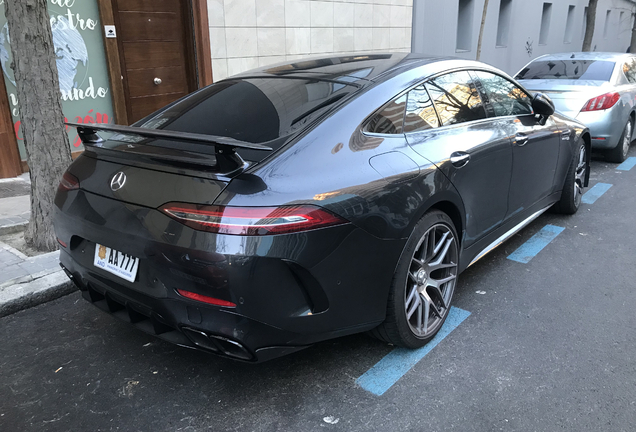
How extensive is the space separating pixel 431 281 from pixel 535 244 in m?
1.97

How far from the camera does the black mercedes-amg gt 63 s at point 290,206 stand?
2113 millimetres

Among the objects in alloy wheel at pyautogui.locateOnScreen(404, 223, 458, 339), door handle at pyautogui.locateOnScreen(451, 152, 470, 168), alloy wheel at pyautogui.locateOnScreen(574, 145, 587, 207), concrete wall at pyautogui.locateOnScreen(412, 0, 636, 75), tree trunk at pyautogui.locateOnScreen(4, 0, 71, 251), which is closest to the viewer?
alloy wheel at pyautogui.locateOnScreen(404, 223, 458, 339)

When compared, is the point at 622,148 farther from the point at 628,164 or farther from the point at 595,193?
the point at 595,193

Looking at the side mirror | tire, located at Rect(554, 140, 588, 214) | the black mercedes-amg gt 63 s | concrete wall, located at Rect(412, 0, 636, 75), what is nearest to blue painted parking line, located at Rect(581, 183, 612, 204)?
tire, located at Rect(554, 140, 588, 214)

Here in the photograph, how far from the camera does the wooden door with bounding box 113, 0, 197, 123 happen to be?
7141 mm

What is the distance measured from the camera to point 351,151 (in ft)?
7.97

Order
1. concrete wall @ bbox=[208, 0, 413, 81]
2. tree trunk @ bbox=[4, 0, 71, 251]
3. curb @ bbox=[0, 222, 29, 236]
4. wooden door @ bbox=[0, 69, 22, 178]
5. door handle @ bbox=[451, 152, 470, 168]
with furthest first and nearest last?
concrete wall @ bbox=[208, 0, 413, 81] < wooden door @ bbox=[0, 69, 22, 178] < curb @ bbox=[0, 222, 29, 236] < tree trunk @ bbox=[4, 0, 71, 251] < door handle @ bbox=[451, 152, 470, 168]

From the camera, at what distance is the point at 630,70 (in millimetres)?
7664

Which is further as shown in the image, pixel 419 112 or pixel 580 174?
pixel 580 174

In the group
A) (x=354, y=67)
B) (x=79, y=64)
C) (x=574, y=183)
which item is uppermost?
(x=354, y=67)

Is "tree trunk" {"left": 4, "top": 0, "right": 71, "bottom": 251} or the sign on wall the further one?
the sign on wall

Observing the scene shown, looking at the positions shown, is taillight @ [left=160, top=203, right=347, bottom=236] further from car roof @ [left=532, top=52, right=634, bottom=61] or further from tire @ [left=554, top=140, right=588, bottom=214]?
car roof @ [left=532, top=52, right=634, bottom=61]

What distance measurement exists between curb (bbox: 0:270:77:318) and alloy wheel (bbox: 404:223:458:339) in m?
2.47

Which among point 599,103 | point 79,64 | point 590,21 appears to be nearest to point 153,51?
point 79,64
